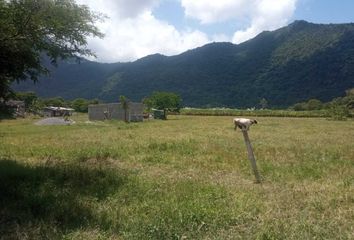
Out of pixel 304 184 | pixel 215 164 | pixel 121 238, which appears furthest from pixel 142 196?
pixel 215 164

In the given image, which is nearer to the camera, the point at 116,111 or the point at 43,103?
the point at 116,111

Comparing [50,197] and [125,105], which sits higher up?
[50,197]

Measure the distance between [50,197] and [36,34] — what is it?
480 centimetres

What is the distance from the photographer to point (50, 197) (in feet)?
33.1

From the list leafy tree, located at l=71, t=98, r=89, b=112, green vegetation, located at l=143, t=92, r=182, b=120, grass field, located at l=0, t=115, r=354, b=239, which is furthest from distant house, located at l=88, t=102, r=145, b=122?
leafy tree, located at l=71, t=98, r=89, b=112

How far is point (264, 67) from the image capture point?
18675 cm

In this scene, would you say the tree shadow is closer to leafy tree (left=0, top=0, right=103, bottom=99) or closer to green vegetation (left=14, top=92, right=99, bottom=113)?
leafy tree (left=0, top=0, right=103, bottom=99)

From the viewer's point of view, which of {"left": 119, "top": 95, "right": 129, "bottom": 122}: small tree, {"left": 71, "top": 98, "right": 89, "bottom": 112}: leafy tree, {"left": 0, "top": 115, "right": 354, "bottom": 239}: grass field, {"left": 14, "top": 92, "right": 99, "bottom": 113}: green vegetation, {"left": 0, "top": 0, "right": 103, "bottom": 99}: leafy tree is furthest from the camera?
{"left": 71, "top": 98, "right": 89, "bottom": 112}: leafy tree

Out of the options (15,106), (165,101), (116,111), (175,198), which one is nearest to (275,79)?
(165,101)

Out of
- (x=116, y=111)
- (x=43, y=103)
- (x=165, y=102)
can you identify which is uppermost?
(x=165, y=102)

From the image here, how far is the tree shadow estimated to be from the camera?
806 centimetres

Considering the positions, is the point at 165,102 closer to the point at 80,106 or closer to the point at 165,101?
the point at 165,101

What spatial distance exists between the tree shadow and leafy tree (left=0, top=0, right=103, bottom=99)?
3.00m

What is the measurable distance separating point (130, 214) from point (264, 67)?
183 m
